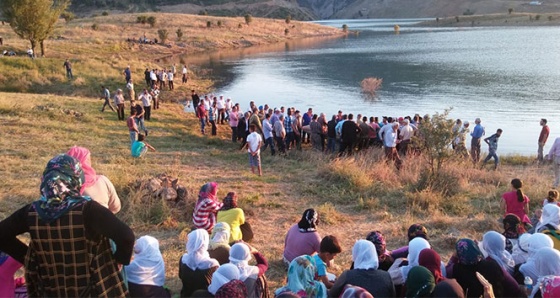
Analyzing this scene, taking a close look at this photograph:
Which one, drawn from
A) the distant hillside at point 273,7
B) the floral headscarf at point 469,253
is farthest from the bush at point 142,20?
the floral headscarf at point 469,253

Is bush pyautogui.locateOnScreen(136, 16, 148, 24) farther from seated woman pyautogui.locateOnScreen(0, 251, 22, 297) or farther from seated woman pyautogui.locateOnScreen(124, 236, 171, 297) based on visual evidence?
seated woman pyautogui.locateOnScreen(0, 251, 22, 297)

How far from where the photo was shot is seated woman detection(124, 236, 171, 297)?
180 inches

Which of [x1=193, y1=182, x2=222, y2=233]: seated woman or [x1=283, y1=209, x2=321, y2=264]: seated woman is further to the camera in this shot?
[x1=193, y1=182, x2=222, y2=233]: seated woman

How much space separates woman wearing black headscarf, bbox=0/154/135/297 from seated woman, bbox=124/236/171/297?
1151 millimetres

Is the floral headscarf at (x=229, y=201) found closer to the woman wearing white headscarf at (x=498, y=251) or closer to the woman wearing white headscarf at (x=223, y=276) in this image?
the woman wearing white headscarf at (x=223, y=276)

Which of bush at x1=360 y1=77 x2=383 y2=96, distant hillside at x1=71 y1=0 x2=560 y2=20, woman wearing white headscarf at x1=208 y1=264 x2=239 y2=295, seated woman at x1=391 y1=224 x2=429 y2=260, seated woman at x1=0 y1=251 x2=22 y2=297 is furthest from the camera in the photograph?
distant hillside at x1=71 y1=0 x2=560 y2=20

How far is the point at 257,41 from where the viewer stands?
79188mm

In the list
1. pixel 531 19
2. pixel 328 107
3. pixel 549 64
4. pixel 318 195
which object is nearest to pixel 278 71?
pixel 328 107

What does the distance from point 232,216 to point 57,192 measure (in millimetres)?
3797

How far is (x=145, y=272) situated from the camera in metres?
4.59

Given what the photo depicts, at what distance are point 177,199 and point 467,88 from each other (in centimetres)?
2835

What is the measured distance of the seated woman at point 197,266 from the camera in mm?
4789

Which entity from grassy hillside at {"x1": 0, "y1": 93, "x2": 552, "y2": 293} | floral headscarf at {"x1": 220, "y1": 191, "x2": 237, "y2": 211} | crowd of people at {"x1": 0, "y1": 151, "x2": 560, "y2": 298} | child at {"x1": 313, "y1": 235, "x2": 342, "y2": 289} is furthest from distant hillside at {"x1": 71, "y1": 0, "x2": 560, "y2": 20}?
child at {"x1": 313, "y1": 235, "x2": 342, "y2": 289}

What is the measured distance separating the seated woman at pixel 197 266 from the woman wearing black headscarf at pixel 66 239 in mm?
1426
